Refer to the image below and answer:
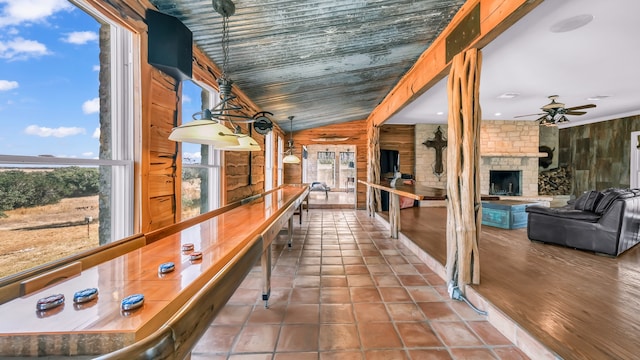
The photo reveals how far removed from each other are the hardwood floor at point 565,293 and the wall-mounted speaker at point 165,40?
3.15m

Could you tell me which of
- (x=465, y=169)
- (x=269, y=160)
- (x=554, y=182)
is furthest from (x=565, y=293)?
(x=554, y=182)

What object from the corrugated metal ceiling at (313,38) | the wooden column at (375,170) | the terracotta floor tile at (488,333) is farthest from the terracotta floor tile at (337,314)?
the wooden column at (375,170)

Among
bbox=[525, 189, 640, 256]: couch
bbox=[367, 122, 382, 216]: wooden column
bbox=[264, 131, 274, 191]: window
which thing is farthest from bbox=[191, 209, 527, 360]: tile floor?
bbox=[367, 122, 382, 216]: wooden column

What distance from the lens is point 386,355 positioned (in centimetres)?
193

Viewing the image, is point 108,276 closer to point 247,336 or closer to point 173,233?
point 173,233

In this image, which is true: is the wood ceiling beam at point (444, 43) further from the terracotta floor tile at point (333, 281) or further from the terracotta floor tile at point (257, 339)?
the terracotta floor tile at point (257, 339)

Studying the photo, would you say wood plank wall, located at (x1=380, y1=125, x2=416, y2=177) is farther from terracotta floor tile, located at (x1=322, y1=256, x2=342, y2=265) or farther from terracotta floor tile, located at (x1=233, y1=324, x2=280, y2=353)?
terracotta floor tile, located at (x1=233, y1=324, x2=280, y2=353)

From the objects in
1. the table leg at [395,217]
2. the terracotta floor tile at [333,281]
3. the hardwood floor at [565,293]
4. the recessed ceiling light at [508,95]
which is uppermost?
the recessed ceiling light at [508,95]

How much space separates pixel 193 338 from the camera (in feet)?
2.71

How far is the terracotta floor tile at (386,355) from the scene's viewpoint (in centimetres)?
191

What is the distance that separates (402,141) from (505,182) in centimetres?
339

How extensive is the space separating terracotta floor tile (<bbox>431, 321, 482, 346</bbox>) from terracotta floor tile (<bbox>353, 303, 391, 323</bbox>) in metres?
0.40

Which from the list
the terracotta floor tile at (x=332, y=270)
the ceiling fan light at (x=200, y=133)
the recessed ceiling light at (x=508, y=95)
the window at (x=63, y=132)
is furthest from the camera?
the recessed ceiling light at (x=508, y=95)

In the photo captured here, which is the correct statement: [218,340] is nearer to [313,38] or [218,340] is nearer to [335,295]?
[335,295]
